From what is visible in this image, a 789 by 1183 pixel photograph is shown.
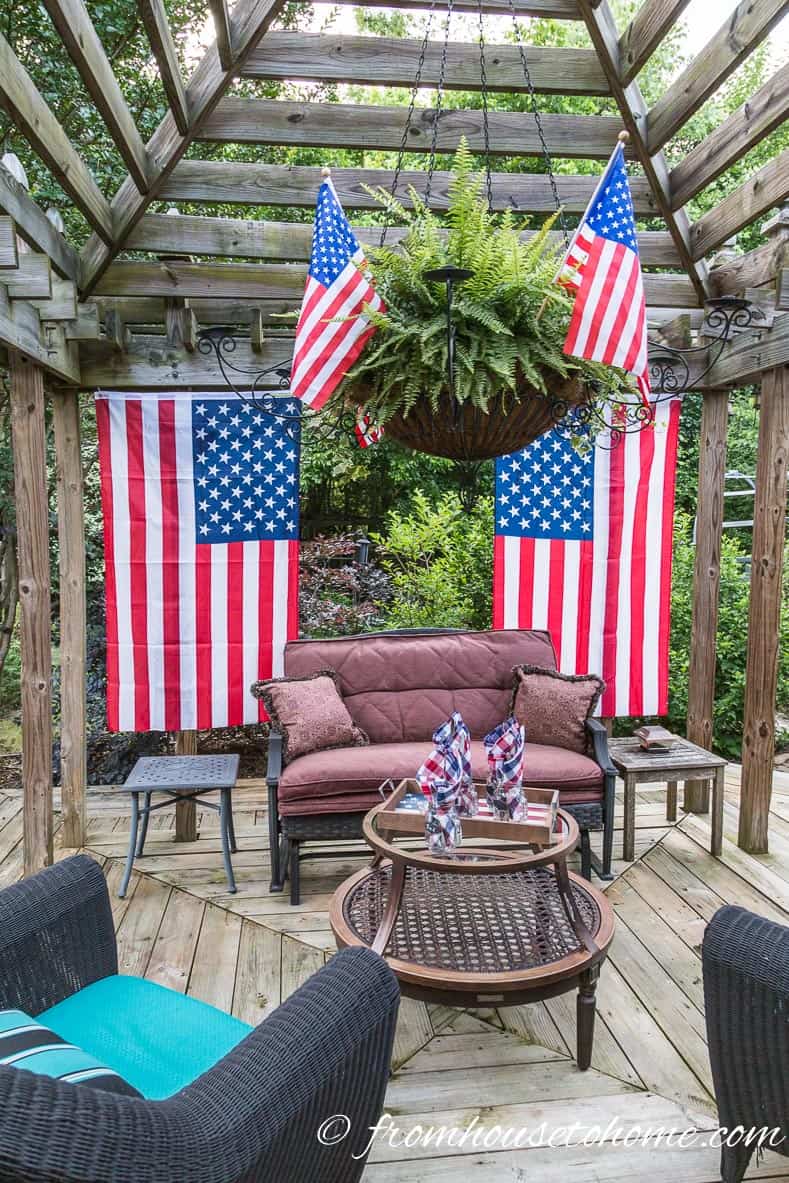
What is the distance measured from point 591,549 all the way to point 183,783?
2.41m

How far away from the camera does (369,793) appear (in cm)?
357

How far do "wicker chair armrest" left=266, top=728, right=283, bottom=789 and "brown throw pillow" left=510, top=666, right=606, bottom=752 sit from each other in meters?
1.10

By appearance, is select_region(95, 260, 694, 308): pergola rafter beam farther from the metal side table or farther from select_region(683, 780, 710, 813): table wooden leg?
select_region(683, 780, 710, 813): table wooden leg

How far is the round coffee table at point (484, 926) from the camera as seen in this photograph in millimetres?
2264

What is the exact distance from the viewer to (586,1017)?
238 centimetres

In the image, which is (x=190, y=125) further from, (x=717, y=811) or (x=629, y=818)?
(x=717, y=811)

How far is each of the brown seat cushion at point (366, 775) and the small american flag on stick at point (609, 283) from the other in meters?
1.88

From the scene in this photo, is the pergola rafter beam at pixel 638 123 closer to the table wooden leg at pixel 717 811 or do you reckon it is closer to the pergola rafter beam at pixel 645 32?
the pergola rafter beam at pixel 645 32

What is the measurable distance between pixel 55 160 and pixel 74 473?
1715 millimetres

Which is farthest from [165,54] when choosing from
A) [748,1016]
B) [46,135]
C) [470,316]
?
[748,1016]

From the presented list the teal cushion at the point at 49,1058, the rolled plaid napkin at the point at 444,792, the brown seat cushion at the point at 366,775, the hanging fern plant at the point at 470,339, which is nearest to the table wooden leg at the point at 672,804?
the brown seat cushion at the point at 366,775

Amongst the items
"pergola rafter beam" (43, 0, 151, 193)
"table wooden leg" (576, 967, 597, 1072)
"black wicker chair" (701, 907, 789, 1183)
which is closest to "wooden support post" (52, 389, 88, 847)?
"pergola rafter beam" (43, 0, 151, 193)

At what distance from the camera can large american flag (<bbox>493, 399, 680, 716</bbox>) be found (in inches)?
→ 181

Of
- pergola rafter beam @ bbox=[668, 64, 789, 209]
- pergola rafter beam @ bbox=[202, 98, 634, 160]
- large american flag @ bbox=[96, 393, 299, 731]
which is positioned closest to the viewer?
pergola rafter beam @ bbox=[668, 64, 789, 209]
